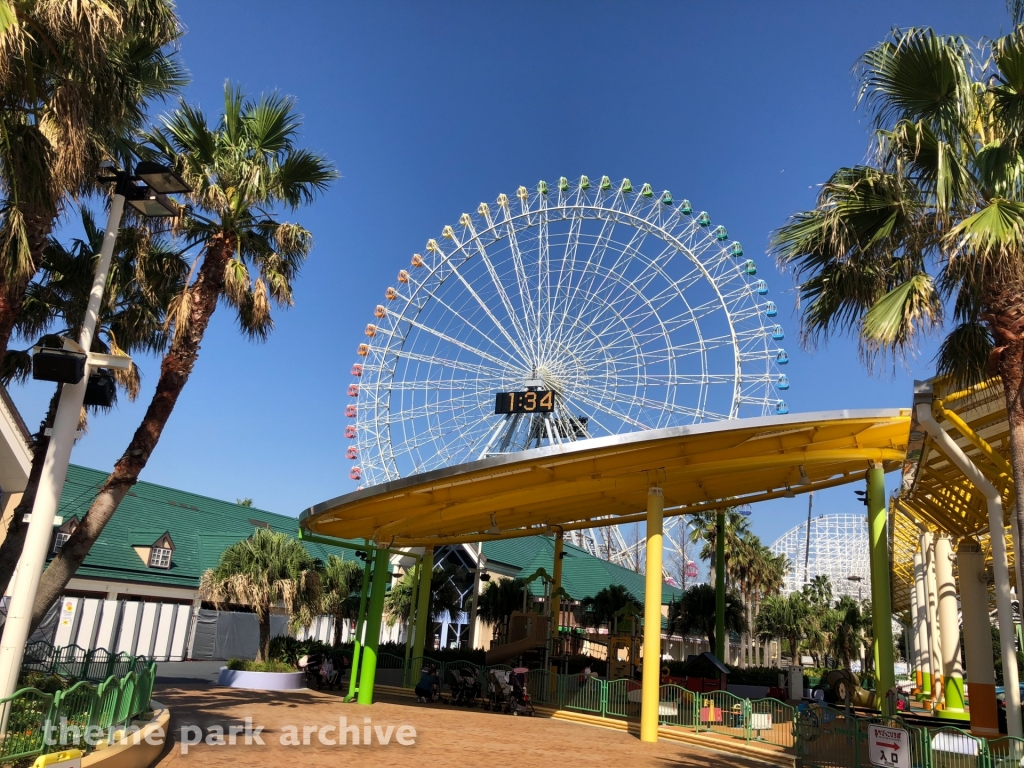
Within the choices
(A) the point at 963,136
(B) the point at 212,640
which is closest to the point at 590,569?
(B) the point at 212,640

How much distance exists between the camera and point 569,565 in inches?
1898

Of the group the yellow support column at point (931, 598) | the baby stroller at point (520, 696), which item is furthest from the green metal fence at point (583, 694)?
the yellow support column at point (931, 598)

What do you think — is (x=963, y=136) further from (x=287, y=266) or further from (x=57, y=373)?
(x=287, y=266)

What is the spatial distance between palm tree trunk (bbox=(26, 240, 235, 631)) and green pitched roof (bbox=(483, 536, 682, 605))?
97.7ft

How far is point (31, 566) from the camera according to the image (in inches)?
343

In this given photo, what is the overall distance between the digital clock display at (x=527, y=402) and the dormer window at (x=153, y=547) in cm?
1461

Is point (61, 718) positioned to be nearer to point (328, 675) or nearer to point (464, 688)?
point (464, 688)

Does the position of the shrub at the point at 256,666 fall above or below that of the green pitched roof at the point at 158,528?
below

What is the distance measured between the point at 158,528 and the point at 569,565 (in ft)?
79.4

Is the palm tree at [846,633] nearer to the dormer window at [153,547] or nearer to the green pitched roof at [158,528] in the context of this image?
the green pitched roof at [158,528]

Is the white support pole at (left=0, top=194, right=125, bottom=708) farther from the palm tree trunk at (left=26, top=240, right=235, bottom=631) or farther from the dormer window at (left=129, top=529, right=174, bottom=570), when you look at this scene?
the dormer window at (left=129, top=529, right=174, bottom=570)

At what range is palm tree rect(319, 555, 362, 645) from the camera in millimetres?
29030

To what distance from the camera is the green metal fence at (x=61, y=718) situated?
7.71 meters

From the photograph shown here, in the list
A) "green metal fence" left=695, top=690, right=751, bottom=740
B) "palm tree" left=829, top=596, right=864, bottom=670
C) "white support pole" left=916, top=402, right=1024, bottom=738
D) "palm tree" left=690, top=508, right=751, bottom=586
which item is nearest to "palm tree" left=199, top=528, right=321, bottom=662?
"green metal fence" left=695, top=690, right=751, bottom=740
